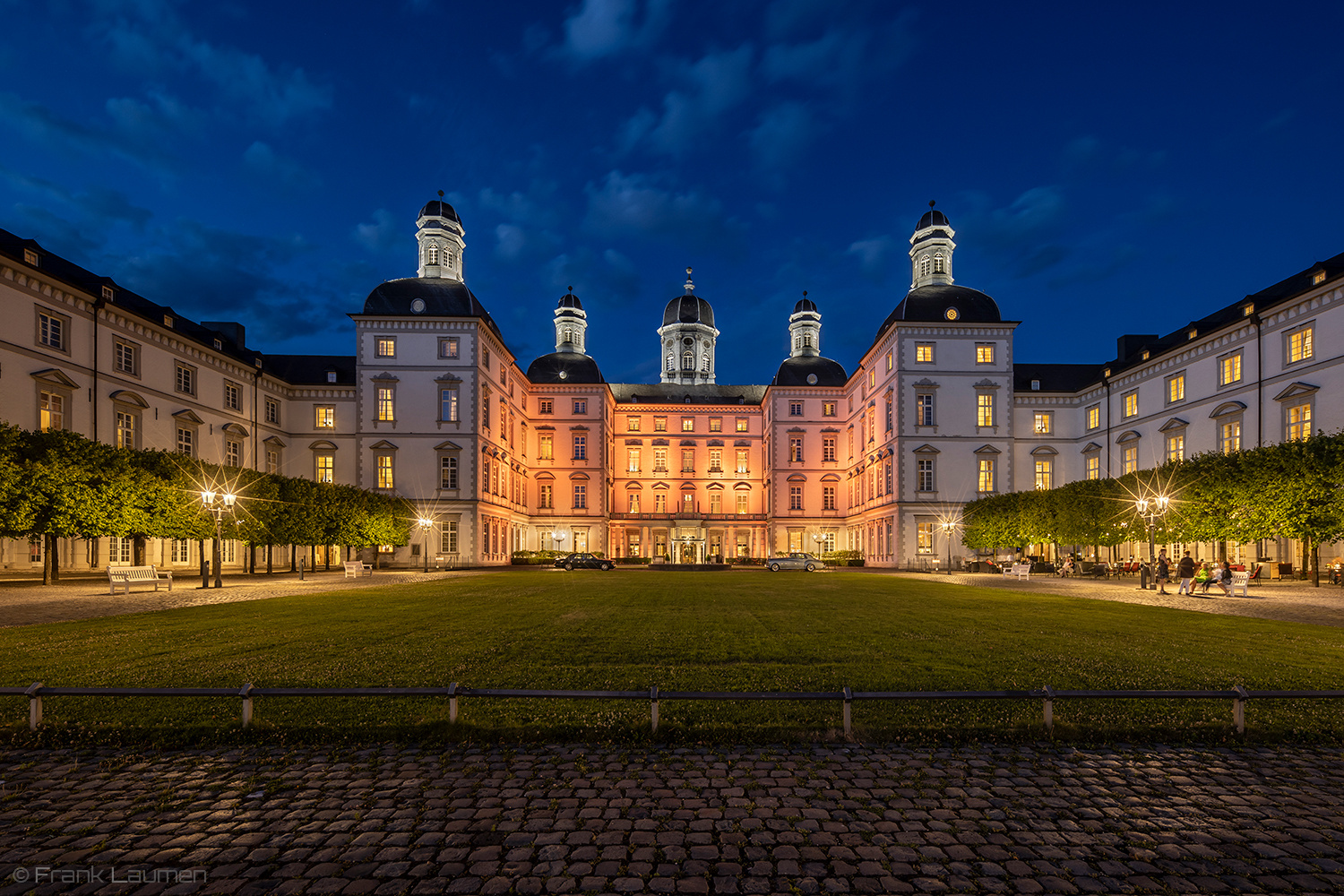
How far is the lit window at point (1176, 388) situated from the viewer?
46188 millimetres

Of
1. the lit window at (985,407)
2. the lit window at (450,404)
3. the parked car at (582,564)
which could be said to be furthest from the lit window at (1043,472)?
the lit window at (450,404)

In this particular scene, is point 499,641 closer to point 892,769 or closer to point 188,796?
point 188,796

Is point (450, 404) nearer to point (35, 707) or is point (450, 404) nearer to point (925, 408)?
point (925, 408)

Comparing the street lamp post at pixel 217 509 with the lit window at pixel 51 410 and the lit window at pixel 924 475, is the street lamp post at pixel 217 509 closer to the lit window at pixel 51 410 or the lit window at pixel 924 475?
the lit window at pixel 51 410

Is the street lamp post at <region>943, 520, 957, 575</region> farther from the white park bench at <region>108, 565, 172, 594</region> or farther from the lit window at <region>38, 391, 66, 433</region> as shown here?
the lit window at <region>38, 391, 66, 433</region>

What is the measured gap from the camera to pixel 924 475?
171 ft

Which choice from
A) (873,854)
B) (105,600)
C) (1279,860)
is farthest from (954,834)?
(105,600)

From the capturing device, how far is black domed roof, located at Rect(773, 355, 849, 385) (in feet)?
234

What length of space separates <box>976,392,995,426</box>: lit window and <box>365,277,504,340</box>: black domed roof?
4028 centimetres

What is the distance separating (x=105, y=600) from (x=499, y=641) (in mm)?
18318

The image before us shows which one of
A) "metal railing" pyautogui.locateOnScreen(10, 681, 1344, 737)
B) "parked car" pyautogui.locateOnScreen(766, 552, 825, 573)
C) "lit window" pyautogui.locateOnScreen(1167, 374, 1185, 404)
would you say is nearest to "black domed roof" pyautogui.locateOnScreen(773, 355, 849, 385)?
"parked car" pyautogui.locateOnScreen(766, 552, 825, 573)

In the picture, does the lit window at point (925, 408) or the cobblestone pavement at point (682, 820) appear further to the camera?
the lit window at point (925, 408)

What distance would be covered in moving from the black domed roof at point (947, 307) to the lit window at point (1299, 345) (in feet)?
59.6

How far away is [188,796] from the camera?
19.2 ft
